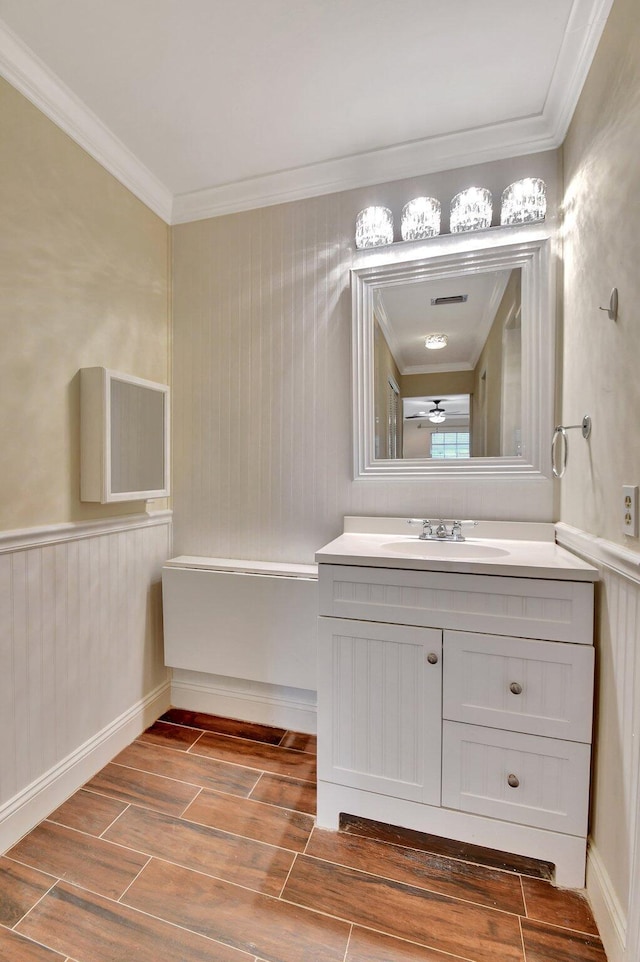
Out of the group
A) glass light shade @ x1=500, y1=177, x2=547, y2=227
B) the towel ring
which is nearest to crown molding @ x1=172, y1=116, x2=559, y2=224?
glass light shade @ x1=500, y1=177, x2=547, y2=227

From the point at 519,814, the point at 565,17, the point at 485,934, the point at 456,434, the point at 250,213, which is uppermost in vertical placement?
the point at 565,17

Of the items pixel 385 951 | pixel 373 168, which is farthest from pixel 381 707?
pixel 373 168

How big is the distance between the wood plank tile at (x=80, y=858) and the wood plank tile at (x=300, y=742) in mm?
675

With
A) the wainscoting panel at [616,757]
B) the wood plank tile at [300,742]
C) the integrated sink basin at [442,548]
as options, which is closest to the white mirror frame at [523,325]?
the integrated sink basin at [442,548]

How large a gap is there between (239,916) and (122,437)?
1551 millimetres

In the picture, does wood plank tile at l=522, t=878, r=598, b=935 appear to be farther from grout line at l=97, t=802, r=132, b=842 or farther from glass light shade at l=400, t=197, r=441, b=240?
glass light shade at l=400, t=197, r=441, b=240

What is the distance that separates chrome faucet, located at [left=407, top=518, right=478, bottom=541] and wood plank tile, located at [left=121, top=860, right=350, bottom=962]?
3.79 feet

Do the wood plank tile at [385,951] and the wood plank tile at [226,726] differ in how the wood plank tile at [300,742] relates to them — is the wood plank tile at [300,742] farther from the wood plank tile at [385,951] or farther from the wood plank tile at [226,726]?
the wood plank tile at [385,951]

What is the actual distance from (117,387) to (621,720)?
190 centimetres

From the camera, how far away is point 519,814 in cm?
124

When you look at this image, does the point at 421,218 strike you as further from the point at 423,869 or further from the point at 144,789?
the point at 144,789

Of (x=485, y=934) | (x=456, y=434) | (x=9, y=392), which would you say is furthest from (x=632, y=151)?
(x=485, y=934)

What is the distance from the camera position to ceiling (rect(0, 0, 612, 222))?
1.28m

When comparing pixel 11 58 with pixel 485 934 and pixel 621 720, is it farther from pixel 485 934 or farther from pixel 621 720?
pixel 485 934
